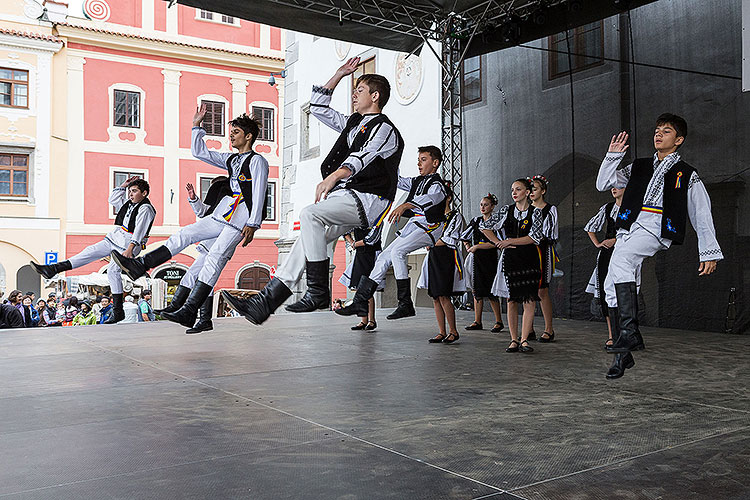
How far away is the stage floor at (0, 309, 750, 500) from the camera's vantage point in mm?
2490

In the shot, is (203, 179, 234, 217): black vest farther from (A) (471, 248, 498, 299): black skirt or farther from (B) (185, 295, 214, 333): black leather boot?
(A) (471, 248, 498, 299): black skirt

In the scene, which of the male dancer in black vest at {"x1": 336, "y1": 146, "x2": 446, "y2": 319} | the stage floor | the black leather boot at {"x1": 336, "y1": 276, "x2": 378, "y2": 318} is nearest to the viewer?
the stage floor

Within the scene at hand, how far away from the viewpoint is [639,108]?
362 inches

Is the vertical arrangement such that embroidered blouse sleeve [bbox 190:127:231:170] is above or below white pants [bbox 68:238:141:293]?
above

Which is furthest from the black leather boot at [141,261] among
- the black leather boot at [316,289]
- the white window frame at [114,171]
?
the white window frame at [114,171]

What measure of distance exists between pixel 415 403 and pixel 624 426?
1096 mm

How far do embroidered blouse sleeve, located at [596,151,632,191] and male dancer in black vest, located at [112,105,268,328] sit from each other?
2.47 meters

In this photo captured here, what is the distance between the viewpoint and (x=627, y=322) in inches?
175

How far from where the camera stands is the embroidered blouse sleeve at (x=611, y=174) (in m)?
4.73

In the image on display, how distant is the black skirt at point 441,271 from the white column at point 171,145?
1655 cm

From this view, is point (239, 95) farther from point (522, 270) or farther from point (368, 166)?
point (368, 166)

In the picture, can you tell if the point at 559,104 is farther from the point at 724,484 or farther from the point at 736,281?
the point at 724,484

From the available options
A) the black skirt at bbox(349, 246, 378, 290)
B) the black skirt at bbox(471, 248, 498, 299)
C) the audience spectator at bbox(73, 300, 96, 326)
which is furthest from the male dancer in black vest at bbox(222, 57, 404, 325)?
the audience spectator at bbox(73, 300, 96, 326)

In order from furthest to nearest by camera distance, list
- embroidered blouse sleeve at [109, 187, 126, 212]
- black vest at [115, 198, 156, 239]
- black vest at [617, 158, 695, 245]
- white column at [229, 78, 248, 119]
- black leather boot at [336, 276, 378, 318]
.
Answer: white column at [229, 78, 248, 119], embroidered blouse sleeve at [109, 187, 126, 212], black vest at [115, 198, 156, 239], black leather boot at [336, 276, 378, 318], black vest at [617, 158, 695, 245]
